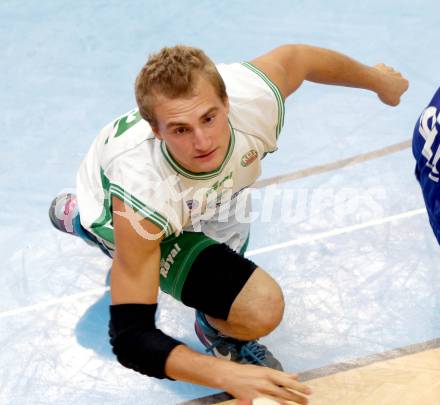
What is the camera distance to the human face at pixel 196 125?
1.99 meters

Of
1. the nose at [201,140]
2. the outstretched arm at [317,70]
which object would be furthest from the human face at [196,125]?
the outstretched arm at [317,70]

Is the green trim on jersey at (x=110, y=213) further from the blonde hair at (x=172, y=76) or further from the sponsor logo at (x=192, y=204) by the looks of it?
the blonde hair at (x=172, y=76)

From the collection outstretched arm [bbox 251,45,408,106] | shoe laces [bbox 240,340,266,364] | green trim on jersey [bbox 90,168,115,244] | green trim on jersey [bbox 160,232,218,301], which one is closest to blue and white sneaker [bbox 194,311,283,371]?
shoe laces [bbox 240,340,266,364]

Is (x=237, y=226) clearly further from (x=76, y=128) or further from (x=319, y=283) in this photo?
(x=76, y=128)

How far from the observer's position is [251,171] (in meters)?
2.38

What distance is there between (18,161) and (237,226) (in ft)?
Result: 4.55

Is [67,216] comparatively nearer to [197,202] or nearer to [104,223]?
[104,223]

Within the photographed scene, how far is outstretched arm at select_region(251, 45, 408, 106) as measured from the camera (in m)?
2.46

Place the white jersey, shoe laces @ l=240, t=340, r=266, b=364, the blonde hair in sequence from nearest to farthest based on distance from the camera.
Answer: the blonde hair, the white jersey, shoe laces @ l=240, t=340, r=266, b=364

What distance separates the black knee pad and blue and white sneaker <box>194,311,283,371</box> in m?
0.27

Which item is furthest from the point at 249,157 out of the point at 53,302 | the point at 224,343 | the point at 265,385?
the point at 53,302

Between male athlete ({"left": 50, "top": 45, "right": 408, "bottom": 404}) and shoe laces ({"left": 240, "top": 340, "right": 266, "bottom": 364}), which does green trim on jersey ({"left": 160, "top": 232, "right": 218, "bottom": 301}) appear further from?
shoe laces ({"left": 240, "top": 340, "right": 266, "bottom": 364})

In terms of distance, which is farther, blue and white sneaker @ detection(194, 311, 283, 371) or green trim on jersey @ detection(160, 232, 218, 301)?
blue and white sneaker @ detection(194, 311, 283, 371)

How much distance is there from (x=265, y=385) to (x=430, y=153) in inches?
29.1
